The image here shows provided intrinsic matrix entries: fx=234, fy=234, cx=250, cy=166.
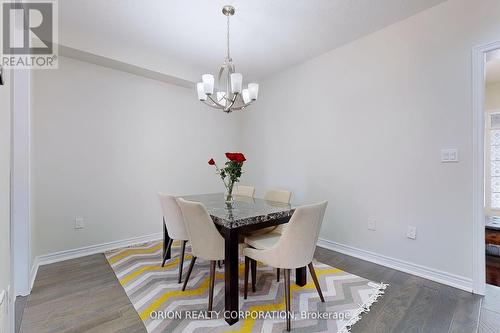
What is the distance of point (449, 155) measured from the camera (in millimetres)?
2141

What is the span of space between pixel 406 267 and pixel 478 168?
3.79ft

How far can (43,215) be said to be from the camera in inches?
104

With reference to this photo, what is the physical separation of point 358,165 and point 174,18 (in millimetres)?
2577

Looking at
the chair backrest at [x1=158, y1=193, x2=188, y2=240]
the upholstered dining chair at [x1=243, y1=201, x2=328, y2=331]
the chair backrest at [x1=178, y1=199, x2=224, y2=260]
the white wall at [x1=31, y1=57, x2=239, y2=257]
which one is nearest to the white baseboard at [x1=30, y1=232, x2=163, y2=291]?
the white wall at [x1=31, y1=57, x2=239, y2=257]

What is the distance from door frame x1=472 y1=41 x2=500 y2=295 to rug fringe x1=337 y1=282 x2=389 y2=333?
734 mm

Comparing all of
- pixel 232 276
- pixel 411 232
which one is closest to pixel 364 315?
pixel 232 276

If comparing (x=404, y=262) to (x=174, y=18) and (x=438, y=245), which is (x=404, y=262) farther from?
(x=174, y=18)

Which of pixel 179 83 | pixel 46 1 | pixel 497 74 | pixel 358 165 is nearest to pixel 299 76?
pixel 358 165

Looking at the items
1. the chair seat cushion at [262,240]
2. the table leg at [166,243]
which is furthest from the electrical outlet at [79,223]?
the chair seat cushion at [262,240]

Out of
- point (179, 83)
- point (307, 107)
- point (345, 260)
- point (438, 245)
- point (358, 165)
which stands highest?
point (179, 83)

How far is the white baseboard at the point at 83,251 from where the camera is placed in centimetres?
253

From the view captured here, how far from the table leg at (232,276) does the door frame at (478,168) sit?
2.04 metres

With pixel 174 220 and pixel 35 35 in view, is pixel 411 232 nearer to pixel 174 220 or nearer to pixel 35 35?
pixel 174 220

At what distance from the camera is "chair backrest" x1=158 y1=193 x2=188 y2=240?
219cm
